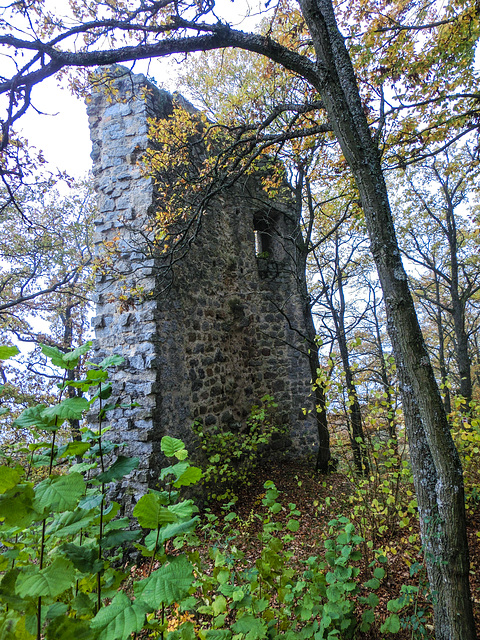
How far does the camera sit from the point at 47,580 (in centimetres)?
95

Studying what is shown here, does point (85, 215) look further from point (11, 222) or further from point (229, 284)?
point (229, 284)

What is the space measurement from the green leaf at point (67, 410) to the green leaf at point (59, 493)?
7.1 inches

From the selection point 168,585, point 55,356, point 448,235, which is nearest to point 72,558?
point 168,585

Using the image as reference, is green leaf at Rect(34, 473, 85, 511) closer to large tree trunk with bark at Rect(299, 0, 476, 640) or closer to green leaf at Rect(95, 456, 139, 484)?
green leaf at Rect(95, 456, 139, 484)

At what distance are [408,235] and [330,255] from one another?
2.42m

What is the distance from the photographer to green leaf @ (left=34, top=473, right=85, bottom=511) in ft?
3.23

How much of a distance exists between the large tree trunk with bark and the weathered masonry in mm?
1125

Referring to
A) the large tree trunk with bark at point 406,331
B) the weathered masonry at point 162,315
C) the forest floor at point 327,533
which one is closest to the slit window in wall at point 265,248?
the weathered masonry at point 162,315

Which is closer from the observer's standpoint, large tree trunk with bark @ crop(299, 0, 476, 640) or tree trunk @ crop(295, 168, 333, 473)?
large tree trunk with bark @ crop(299, 0, 476, 640)

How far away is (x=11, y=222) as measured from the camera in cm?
937

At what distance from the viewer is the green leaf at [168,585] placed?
0.91 meters

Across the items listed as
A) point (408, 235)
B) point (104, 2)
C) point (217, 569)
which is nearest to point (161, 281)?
point (104, 2)

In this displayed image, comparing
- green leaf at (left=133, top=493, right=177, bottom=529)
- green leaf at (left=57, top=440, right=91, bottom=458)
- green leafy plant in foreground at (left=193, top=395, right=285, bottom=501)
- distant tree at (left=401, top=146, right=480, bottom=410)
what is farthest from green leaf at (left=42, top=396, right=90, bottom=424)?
distant tree at (left=401, top=146, right=480, bottom=410)

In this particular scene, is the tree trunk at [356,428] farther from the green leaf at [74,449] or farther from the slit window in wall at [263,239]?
the slit window in wall at [263,239]
